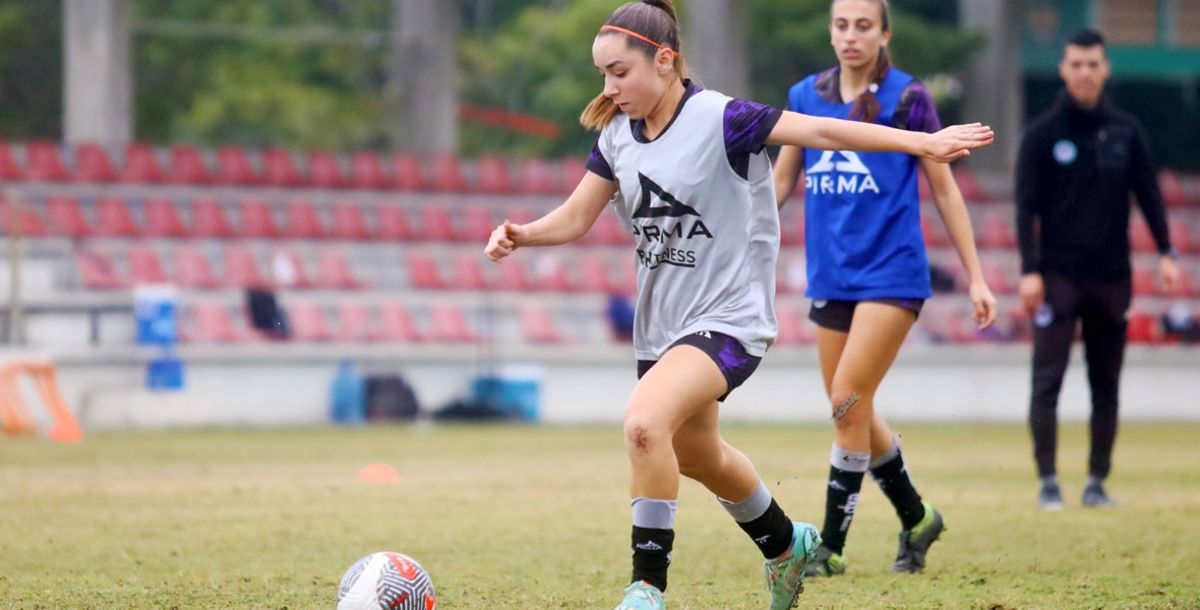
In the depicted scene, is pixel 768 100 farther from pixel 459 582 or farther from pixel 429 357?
pixel 459 582

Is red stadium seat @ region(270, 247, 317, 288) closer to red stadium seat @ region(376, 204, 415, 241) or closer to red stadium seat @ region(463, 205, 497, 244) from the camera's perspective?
red stadium seat @ region(376, 204, 415, 241)

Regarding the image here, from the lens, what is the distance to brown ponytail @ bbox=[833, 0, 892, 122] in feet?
23.0

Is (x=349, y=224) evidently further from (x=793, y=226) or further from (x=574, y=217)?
(x=574, y=217)

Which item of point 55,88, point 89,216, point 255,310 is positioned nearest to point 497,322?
point 255,310

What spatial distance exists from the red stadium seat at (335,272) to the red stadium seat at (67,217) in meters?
2.79

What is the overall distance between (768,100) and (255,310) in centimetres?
1823

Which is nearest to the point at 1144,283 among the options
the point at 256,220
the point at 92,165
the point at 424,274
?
the point at 424,274

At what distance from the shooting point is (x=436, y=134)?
28.2 meters

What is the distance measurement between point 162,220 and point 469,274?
153 inches

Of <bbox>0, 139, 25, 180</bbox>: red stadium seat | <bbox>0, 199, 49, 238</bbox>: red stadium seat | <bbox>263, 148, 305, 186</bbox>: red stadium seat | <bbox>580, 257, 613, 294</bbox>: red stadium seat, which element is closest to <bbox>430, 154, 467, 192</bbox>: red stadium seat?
<bbox>263, 148, 305, 186</bbox>: red stadium seat

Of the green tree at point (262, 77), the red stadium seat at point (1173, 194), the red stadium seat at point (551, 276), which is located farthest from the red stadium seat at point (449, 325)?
the green tree at point (262, 77)

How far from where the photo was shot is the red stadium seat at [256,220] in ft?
74.9

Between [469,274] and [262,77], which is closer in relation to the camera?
[469,274]

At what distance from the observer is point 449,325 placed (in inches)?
869
